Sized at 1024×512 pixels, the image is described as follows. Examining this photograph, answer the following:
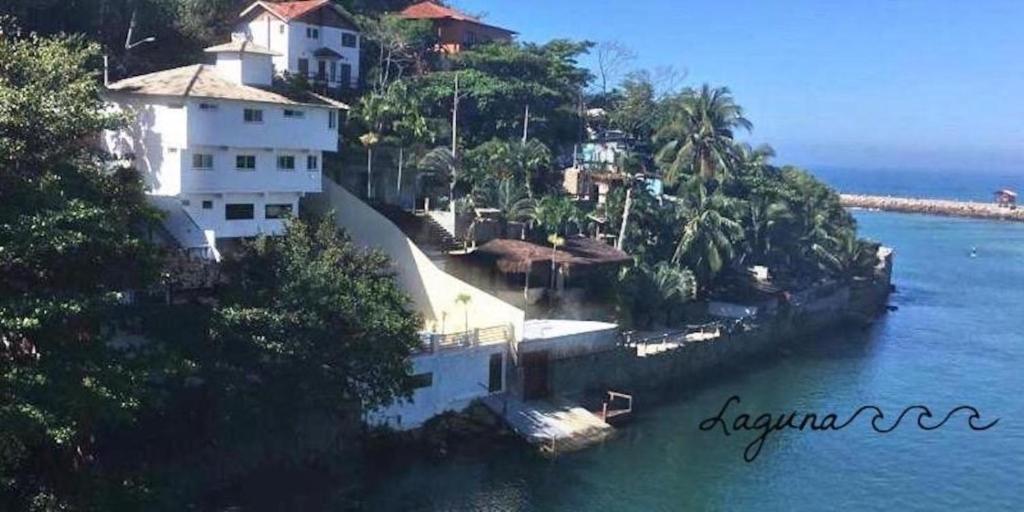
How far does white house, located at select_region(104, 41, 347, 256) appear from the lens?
40.6 meters

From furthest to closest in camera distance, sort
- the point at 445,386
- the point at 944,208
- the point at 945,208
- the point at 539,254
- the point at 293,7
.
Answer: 1. the point at 944,208
2. the point at 945,208
3. the point at 293,7
4. the point at 539,254
5. the point at 445,386

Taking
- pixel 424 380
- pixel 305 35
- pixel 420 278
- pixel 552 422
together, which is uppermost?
pixel 305 35

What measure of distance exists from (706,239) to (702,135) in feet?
40.9

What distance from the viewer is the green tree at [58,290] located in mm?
22578

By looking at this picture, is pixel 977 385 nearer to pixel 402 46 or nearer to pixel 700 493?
pixel 700 493

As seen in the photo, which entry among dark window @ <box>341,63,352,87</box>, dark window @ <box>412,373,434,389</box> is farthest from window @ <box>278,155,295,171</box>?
dark window @ <box>341,63,352,87</box>

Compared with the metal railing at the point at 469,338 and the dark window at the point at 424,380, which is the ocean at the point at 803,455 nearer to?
the dark window at the point at 424,380

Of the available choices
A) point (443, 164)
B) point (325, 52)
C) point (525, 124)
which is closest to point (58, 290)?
point (443, 164)

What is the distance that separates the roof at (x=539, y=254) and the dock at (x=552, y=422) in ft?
25.4

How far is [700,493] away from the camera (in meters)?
37.6

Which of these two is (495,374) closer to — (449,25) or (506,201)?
(506,201)

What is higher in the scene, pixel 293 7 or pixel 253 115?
pixel 293 7

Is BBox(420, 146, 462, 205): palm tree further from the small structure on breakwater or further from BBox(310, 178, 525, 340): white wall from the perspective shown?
the small structure on breakwater

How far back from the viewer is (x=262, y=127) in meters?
42.5
